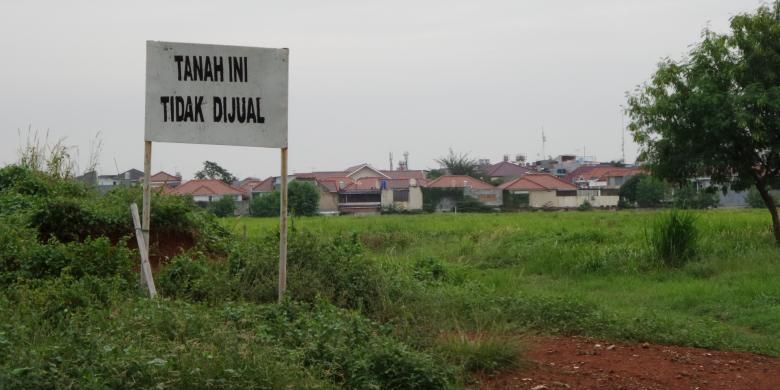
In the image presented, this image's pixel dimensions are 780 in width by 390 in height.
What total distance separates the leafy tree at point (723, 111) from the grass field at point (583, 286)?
1365 millimetres

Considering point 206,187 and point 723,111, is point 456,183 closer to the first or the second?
point 206,187

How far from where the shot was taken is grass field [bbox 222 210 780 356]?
22.8 feet

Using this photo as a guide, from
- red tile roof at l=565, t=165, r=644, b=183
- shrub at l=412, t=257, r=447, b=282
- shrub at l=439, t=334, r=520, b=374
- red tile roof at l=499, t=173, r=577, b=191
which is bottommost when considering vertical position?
shrub at l=439, t=334, r=520, b=374

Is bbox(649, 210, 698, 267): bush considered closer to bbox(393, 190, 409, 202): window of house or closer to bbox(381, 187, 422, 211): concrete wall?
bbox(381, 187, 422, 211): concrete wall

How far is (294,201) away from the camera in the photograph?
30.8 m

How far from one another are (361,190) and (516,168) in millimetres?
24477

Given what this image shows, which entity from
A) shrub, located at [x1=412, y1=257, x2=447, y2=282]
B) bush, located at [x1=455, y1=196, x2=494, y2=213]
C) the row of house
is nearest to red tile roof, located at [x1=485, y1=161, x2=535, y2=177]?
the row of house

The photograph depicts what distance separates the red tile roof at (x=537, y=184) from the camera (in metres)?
44.5

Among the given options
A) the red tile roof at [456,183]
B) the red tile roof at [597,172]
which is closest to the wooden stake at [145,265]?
the red tile roof at [456,183]

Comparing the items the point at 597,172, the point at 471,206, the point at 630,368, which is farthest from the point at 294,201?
the point at 597,172

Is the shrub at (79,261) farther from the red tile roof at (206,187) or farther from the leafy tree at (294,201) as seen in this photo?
the leafy tree at (294,201)

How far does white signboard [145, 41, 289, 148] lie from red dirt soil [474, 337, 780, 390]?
252 cm

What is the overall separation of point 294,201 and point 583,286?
20.0m

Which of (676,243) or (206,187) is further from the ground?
(206,187)
